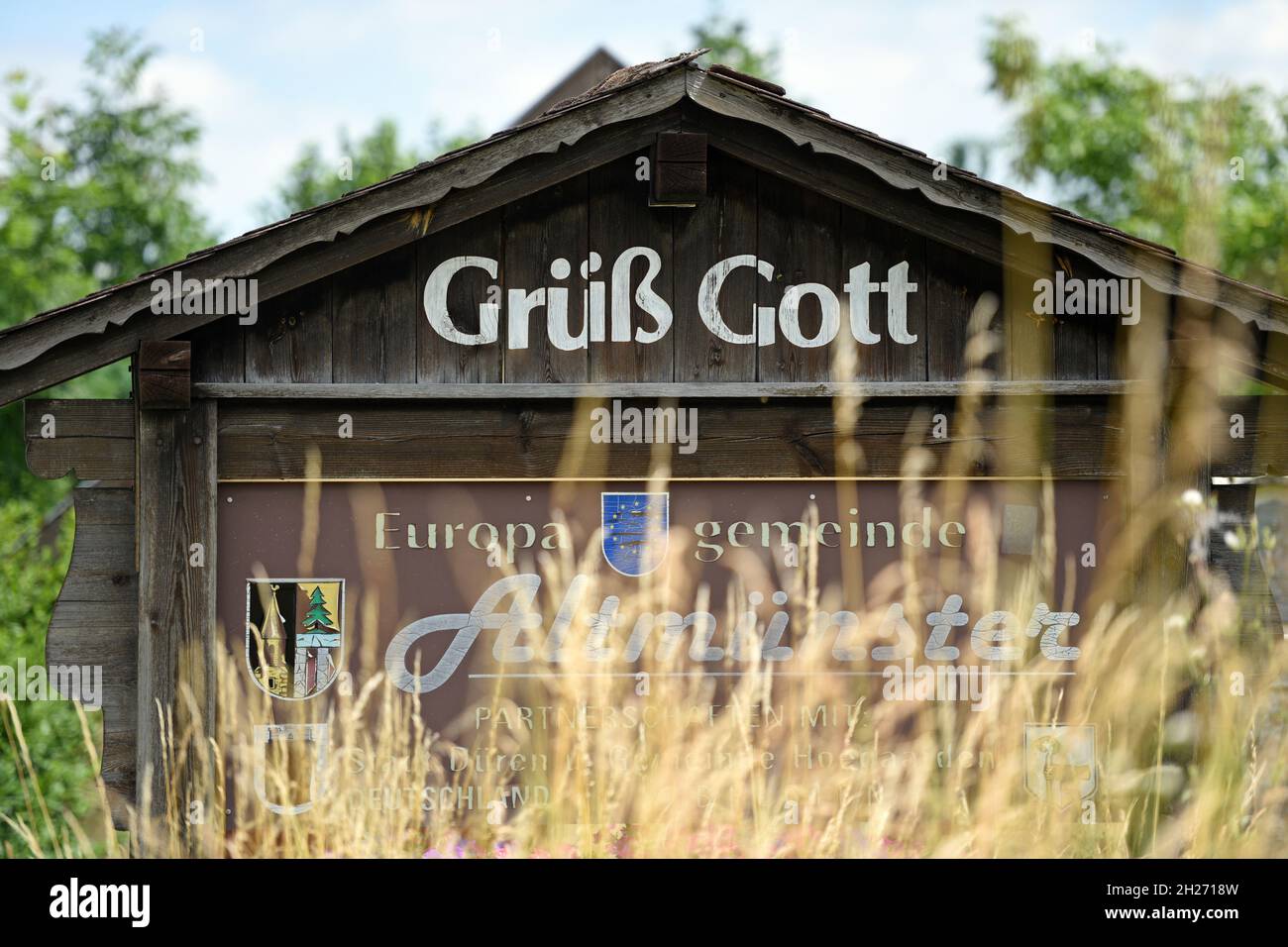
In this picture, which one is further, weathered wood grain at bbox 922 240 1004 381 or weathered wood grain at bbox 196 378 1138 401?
weathered wood grain at bbox 922 240 1004 381

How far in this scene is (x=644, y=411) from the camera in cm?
557

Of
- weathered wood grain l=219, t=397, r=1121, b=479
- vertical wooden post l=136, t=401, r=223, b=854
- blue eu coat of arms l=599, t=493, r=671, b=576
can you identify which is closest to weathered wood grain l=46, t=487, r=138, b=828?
vertical wooden post l=136, t=401, r=223, b=854

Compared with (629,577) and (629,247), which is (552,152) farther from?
(629,577)

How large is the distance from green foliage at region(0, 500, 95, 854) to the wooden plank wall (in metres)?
5.53

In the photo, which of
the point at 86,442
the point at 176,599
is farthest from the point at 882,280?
the point at 86,442

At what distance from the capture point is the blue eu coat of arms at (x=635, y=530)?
552cm

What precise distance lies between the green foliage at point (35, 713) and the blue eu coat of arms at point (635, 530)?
5.96m

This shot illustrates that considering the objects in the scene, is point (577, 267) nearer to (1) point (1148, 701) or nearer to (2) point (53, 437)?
(2) point (53, 437)

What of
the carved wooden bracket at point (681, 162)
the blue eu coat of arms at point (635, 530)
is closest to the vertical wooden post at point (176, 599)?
the blue eu coat of arms at point (635, 530)

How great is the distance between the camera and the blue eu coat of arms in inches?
217

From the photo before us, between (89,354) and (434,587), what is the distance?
189cm

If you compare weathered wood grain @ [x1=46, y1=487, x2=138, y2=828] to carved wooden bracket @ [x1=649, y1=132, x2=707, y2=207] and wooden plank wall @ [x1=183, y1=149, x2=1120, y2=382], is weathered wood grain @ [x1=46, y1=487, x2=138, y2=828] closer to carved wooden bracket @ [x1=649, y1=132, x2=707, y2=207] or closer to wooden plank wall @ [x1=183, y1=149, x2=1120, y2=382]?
wooden plank wall @ [x1=183, y1=149, x2=1120, y2=382]

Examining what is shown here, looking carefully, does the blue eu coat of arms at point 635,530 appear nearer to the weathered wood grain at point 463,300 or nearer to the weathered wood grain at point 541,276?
the weathered wood grain at point 541,276
